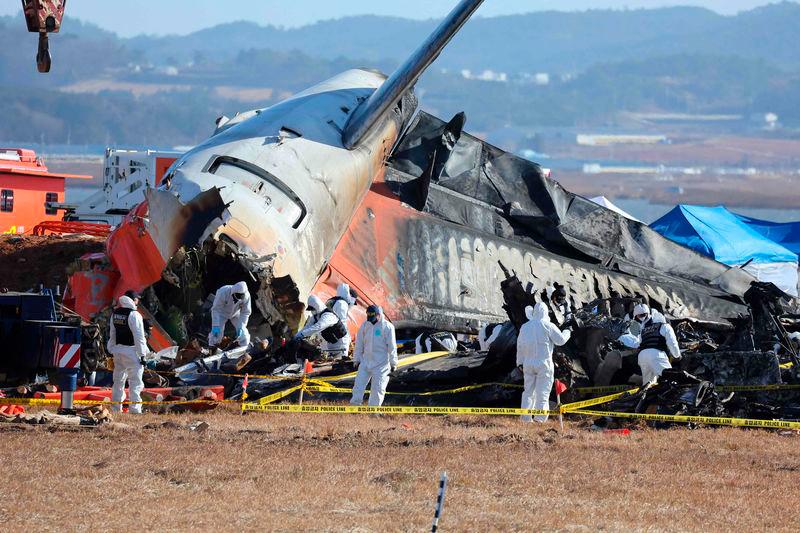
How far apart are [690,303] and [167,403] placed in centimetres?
1702

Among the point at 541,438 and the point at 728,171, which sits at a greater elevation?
the point at 728,171

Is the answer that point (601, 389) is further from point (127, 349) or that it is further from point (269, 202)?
point (269, 202)

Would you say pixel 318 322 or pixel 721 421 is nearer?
pixel 721 421

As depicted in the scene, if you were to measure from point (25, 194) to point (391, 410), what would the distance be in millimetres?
28377

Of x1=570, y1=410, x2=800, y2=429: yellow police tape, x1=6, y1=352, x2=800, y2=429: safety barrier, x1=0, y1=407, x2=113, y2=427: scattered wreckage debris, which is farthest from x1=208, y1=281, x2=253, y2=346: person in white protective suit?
x1=570, y1=410, x2=800, y2=429: yellow police tape

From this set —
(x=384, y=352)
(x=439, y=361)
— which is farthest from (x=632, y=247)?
(x=384, y=352)

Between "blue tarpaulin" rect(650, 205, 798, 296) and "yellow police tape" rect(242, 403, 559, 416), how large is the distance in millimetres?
20128

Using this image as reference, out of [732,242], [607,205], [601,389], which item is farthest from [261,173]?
[732,242]

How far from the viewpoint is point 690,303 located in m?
33.3

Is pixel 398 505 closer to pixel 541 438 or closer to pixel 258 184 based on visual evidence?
pixel 541 438

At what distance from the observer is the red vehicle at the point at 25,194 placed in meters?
44.5

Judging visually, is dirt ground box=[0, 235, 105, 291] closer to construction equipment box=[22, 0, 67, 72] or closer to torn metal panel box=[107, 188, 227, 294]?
torn metal panel box=[107, 188, 227, 294]

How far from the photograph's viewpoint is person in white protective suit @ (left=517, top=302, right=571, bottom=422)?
19.8 meters

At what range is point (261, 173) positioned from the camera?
25.3 m
